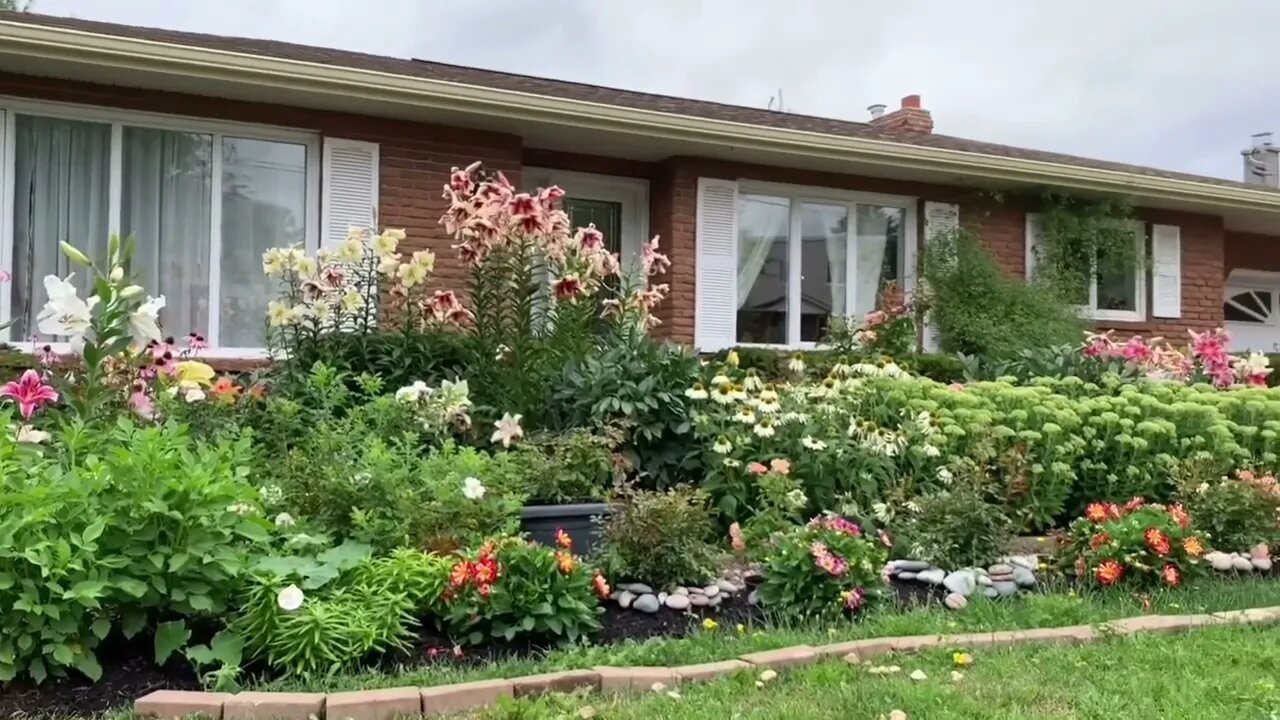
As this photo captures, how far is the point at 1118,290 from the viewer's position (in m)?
11.1

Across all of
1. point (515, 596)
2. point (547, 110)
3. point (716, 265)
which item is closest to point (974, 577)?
point (515, 596)

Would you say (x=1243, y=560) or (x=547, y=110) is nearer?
(x=1243, y=560)

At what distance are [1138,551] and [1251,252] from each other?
436 inches

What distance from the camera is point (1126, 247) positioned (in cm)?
1054

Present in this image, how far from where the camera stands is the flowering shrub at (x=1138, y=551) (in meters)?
4.24

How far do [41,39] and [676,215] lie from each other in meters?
4.90

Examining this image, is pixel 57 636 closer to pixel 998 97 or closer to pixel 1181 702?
pixel 1181 702

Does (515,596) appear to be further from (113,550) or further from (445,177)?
(445,177)

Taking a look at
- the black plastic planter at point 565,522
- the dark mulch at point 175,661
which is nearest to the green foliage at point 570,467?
the black plastic planter at point 565,522

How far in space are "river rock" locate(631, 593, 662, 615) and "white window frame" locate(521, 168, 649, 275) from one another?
17.8 feet

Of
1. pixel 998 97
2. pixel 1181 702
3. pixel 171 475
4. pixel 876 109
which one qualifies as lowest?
pixel 1181 702

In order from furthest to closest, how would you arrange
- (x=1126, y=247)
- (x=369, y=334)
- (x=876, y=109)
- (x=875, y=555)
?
(x=876, y=109), (x=1126, y=247), (x=369, y=334), (x=875, y=555)

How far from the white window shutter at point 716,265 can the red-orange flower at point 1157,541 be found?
16.7ft

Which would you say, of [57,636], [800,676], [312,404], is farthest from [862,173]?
[57,636]
